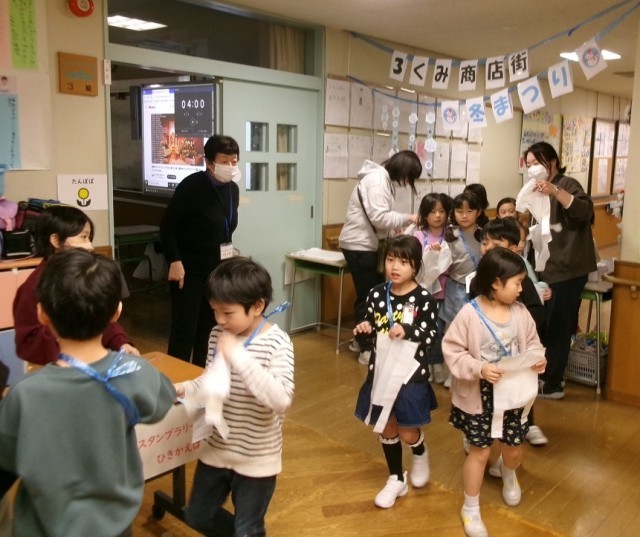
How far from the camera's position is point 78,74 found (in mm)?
3367

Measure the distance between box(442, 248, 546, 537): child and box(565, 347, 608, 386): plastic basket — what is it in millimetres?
1759

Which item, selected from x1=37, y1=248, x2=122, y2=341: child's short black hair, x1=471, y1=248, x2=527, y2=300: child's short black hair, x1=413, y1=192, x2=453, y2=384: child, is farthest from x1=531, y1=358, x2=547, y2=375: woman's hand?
x1=37, y1=248, x2=122, y2=341: child's short black hair

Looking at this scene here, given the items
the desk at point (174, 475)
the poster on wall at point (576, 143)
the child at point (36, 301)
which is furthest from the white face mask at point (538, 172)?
the poster on wall at point (576, 143)

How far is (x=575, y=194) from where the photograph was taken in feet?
11.7

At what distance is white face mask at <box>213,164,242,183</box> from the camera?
134 inches

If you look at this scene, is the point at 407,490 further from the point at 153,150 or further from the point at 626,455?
the point at 153,150

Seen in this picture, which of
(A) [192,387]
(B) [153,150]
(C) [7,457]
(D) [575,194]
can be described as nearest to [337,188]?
(B) [153,150]

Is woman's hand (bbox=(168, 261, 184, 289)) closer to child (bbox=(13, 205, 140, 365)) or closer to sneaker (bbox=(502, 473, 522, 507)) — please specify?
child (bbox=(13, 205, 140, 365))

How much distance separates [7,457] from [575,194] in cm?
318

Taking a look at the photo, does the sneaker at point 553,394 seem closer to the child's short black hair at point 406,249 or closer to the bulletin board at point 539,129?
the child's short black hair at point 406,249

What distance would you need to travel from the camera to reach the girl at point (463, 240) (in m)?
3.63

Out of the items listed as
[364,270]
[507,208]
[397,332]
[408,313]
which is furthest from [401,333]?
[507,208]

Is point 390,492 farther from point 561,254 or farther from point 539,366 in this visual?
point 561,254

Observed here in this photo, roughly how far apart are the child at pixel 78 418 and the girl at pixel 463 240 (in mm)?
2605
